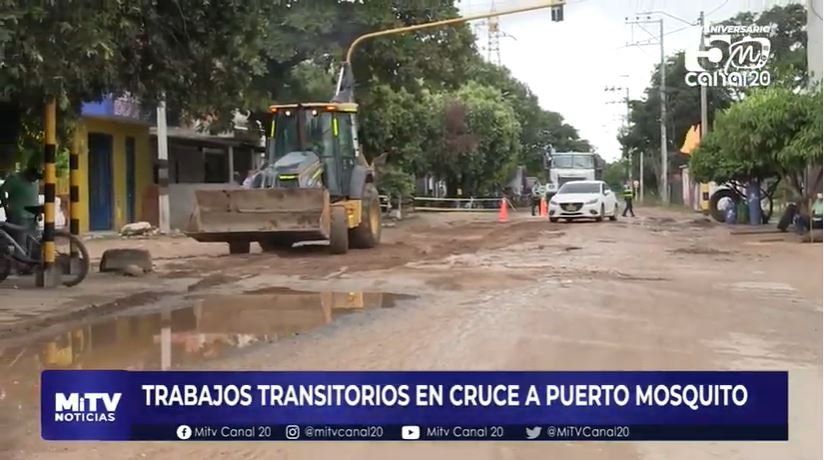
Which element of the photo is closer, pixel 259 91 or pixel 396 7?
pixel 259 91

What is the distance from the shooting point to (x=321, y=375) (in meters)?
5.23

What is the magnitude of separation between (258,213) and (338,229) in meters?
1.79

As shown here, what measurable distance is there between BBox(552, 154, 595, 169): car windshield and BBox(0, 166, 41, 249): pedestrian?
117 ft

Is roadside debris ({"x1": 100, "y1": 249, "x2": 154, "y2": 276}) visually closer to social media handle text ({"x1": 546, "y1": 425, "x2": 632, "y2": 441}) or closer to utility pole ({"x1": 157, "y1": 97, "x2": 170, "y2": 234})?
social media handle text ({"x1": 546, "y1": 425, "x2": 632, "y2": 441})

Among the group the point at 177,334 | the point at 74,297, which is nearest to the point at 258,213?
the point at 74,297

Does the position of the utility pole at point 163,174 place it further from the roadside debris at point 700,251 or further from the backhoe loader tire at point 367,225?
the roadside debris at point 700,251

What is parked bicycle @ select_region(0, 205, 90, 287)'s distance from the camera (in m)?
13.1

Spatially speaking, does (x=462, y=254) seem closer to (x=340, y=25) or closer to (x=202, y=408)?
(x=340, y=25)

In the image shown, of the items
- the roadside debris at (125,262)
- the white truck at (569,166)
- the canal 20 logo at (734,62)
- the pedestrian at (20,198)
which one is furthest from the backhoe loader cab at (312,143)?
the white truck at (569,166)

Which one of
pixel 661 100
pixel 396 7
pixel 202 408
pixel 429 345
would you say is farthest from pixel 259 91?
pixel 661 100

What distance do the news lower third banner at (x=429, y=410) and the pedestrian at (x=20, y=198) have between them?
30.2ft

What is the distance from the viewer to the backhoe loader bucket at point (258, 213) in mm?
17750

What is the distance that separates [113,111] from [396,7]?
9160 mm

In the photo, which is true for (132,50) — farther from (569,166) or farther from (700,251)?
(569,166)
